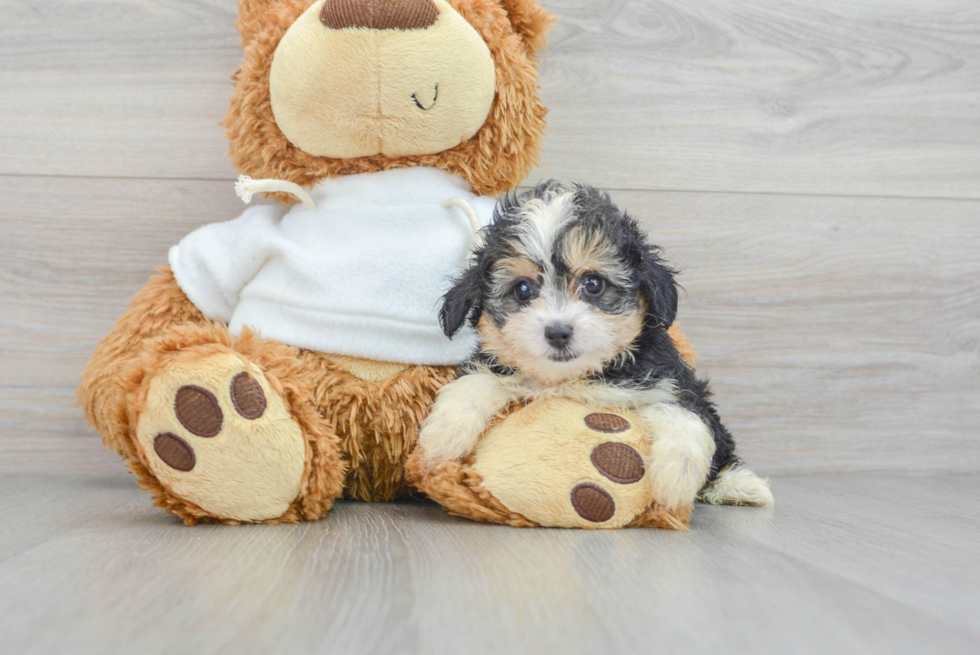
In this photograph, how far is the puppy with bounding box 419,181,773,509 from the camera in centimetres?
104

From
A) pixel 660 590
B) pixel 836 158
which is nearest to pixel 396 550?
pixel 660 590

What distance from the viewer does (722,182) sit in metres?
1.69

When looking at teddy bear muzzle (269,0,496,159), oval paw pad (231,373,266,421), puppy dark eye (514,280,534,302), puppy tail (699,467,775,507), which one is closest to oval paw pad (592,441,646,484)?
puppy dark eye (514,280,534,302)

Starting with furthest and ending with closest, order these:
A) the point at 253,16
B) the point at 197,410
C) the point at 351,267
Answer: the point at 253,16 < the point at 351,267 < the point at 197,410

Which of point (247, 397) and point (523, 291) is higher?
point (523, 291)

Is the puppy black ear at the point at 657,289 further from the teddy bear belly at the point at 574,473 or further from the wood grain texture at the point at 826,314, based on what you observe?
the wood grain texture at the point at 826,314

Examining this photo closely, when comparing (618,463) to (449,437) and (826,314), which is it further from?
(826,314)

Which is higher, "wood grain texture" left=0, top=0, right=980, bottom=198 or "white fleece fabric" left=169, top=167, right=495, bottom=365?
"wood grain texture" left=0, top=0, right=980, bottom=198

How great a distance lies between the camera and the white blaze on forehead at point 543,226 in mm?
1061

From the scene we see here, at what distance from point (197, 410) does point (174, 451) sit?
6 cm

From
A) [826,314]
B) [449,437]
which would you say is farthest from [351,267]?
[826,314]

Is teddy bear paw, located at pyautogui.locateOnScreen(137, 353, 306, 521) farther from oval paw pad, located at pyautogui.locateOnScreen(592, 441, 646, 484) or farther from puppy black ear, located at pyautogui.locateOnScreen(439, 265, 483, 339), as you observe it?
oval paw pad, located at pyautogui.locateOnScreen(592, 441, 646, 484)

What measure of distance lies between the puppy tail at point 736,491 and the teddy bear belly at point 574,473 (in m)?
0.32

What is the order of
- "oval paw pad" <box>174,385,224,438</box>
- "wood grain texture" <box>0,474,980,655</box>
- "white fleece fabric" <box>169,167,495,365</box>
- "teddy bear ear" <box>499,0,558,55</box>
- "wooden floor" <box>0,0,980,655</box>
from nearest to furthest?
"wood grain texture" <box>0,474,980,655</box> < "oval paw pad" <box>174,385,224,438</box> < "white fleece fabric" <box>169,167,495,365</box> < "teddy bear ear" <box>499,0,558,55</box> < "wooden floor" <box>0,0,980,655</box>
